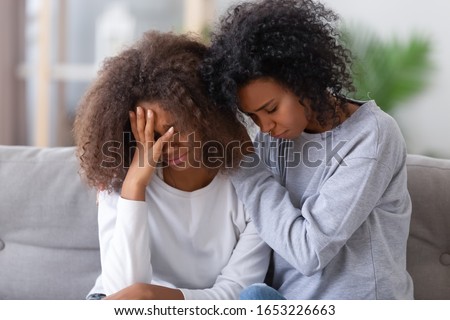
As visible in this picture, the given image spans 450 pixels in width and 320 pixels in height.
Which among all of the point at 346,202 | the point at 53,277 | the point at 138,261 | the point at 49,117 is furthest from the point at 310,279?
the point at 49,117

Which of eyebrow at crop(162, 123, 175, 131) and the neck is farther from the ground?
eyebrow at crop(162, 123, 175, 131)

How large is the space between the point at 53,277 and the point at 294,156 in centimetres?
70

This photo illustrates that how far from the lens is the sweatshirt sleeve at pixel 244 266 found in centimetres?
144

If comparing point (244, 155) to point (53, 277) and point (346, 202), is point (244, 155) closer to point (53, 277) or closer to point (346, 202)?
point (346, 202)

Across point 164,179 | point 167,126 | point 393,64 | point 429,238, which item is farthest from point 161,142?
point 393,64

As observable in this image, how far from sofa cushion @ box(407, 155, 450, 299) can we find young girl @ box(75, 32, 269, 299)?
1.32 ft

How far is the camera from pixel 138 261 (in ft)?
4.63

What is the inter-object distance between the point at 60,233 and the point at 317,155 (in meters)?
0.70

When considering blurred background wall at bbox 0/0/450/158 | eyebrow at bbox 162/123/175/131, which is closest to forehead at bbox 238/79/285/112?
eyebrow at bbox 162/123/175/131

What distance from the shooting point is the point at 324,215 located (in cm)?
132

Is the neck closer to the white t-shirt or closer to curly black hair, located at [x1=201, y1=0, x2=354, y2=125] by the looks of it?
the white t-shirt

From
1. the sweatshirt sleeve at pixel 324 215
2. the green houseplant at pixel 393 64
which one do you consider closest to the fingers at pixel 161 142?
the sweatshirt sleeve at pixel 324 215

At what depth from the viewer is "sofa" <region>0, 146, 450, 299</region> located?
163cm

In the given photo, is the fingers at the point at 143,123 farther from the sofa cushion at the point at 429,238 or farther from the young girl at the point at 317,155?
the sofa cushion at the point at 429,238
